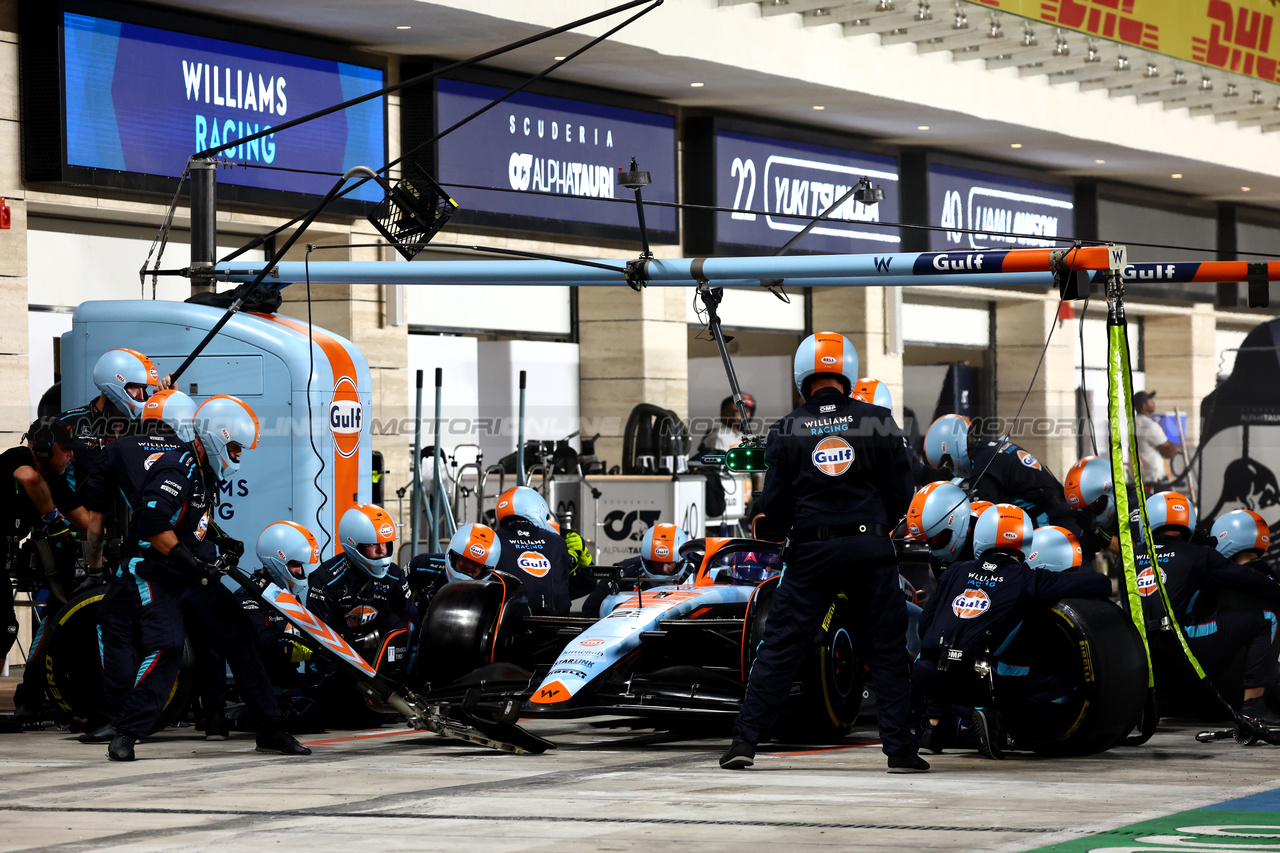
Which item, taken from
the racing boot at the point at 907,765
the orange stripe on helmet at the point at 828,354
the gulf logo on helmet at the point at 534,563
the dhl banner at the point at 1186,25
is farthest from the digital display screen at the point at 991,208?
the racing boot at the point at 907,765

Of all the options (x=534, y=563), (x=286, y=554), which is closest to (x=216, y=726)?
(x=286, y=554)

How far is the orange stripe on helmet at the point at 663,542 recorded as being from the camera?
1156 cm

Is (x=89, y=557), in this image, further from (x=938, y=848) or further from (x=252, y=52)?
(x=252, y=52)

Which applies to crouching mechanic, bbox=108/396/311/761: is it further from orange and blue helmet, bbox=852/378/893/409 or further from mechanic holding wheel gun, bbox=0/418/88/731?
orange and blue helmet, bbox=852/378/893/409

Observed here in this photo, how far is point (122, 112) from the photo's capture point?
601 inches

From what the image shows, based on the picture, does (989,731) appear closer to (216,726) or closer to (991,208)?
(216,726)

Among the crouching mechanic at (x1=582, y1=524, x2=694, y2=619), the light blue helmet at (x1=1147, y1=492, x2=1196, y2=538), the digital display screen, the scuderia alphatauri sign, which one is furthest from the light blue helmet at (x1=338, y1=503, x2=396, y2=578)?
the digital display screen

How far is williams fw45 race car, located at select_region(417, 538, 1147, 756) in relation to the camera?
324 inches

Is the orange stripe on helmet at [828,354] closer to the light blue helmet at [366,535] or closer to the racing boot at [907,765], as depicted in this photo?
the racing boot at [907,765]

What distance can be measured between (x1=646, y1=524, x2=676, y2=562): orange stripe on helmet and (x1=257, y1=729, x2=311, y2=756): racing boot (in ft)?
11.1

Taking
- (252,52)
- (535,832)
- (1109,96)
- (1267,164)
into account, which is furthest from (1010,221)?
(535,832)

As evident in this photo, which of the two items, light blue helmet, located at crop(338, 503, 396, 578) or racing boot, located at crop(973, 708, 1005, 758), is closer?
racing boot, located at crop(973, 708, 1005, 758)

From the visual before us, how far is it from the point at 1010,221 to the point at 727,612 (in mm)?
17085

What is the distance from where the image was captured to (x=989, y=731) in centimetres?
825
